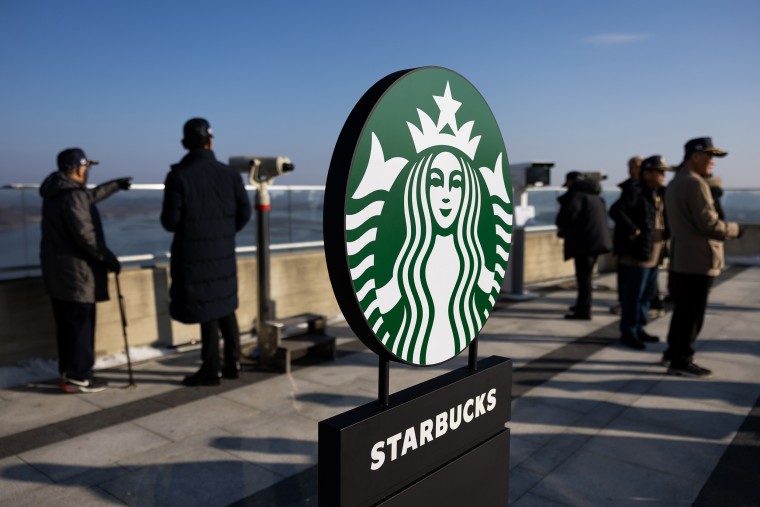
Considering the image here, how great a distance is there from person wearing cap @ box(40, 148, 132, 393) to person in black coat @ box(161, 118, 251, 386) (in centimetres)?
57

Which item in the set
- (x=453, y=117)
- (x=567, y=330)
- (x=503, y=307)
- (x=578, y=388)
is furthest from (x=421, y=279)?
(x=503, y=307)

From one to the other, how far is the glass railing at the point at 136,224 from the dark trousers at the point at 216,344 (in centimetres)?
143

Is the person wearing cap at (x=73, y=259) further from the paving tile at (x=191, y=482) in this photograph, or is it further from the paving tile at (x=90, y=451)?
the paving tile at (x=191, y=482)

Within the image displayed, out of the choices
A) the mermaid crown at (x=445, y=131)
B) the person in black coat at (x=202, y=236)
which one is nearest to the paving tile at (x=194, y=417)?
the person in black coat at (x=202, y=236)

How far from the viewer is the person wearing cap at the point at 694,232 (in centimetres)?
456

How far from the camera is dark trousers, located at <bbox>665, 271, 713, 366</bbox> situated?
475 centimetres

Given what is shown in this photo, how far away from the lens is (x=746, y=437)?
373cm

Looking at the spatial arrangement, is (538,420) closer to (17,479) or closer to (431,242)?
(431,242)

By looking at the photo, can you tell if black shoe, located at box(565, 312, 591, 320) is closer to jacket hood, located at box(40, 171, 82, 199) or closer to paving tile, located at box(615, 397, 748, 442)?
paving tile, located at box(615, 397, 748, 442)

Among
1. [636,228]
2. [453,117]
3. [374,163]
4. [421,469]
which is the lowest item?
[421,469]

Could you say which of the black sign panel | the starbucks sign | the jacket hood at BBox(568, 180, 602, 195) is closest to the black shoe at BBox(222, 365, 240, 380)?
the black sign panel

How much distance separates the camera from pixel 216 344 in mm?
4707

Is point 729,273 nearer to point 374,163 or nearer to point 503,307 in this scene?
point 503,307

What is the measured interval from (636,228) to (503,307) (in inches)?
104
